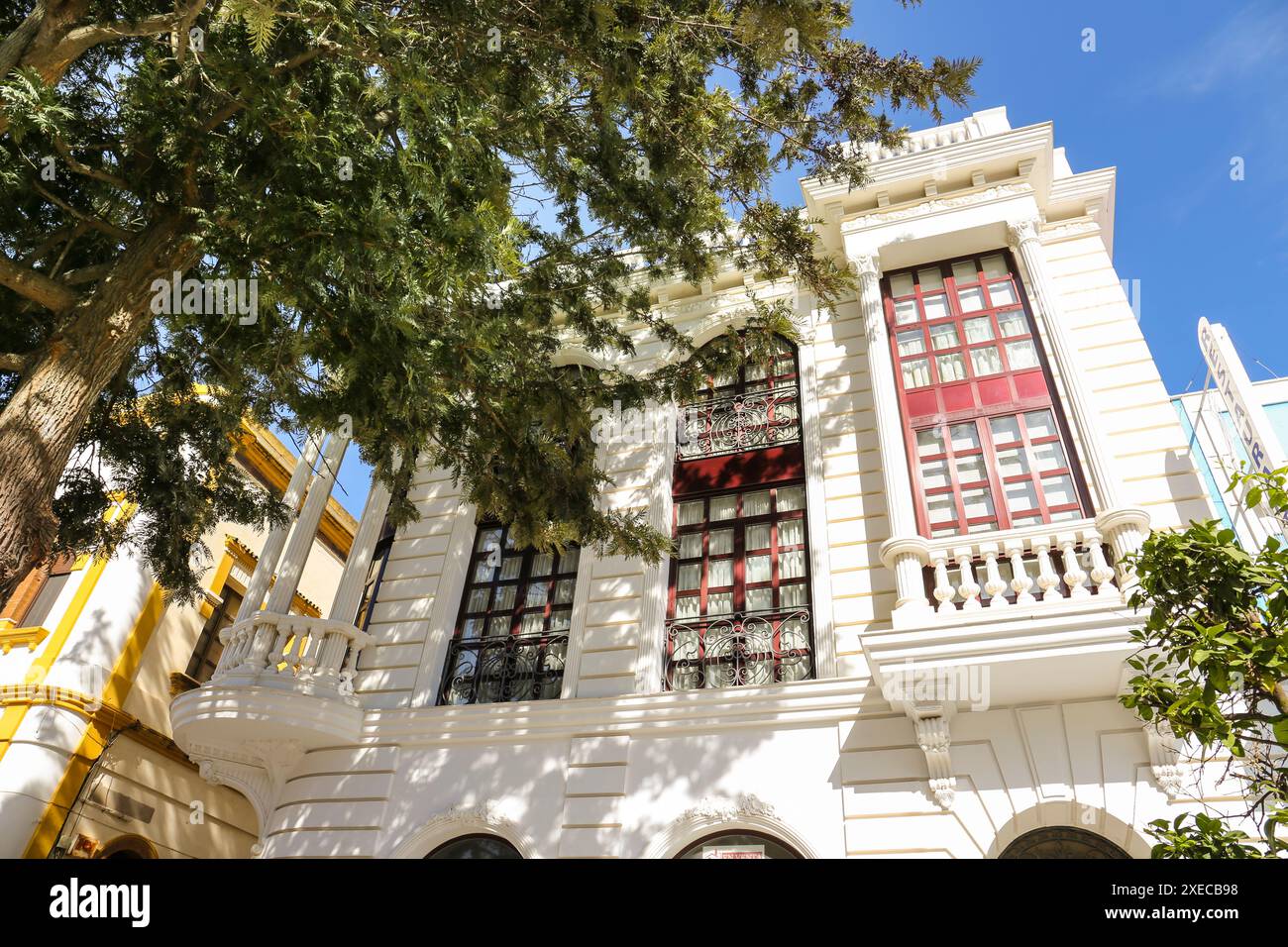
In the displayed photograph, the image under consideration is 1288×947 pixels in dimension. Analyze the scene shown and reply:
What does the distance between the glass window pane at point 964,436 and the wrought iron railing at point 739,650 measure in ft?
8.38

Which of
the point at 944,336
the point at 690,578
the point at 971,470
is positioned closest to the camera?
the point at 971,470

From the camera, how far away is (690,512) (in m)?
10.1

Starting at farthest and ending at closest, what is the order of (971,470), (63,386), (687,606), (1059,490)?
(687,606) < (971,470) < (1059,490) < (63,386)

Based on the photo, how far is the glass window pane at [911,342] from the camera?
386 inches

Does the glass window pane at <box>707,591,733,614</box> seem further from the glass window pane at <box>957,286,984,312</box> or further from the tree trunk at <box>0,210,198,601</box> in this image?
the tree trunk at <box>0,210,198,601</box>

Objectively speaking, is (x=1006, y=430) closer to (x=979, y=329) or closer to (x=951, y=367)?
(x=951, y=367)

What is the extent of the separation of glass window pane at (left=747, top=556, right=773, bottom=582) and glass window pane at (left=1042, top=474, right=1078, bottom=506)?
120 inches

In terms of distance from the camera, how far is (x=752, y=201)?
303 inches

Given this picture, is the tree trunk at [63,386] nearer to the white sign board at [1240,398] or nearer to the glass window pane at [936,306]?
the glass window pane at [936,306]

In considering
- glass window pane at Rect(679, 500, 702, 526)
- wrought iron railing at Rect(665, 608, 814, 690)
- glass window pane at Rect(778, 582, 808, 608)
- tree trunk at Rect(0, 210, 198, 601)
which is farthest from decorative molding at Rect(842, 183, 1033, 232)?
tree trunk at Rect(0, 210, 198, 601)

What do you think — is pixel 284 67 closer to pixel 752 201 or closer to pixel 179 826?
pixel 752 201

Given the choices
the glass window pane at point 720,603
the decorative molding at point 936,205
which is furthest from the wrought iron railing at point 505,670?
the decorative molding at point 936,205

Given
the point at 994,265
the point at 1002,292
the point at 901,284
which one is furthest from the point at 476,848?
the point at 994,265

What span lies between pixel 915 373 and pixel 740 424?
7.40 feet
